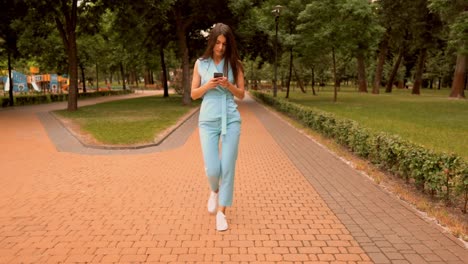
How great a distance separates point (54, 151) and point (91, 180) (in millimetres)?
3386

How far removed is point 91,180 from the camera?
667cm

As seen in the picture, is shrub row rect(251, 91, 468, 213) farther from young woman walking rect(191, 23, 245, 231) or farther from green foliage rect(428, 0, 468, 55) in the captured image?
Result: green foliage rect(428, 0, 468, 55)

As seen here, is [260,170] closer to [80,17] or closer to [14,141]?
[14,141]

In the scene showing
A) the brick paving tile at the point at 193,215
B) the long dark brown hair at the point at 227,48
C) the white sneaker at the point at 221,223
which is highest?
the long dark brown hair at the point at 227,48

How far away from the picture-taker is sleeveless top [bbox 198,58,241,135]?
4.12m

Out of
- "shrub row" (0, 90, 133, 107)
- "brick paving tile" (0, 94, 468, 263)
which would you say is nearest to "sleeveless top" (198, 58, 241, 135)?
"brick paving tile" (0, 94, 468, 263)

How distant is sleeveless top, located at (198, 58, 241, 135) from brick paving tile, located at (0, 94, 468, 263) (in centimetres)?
130

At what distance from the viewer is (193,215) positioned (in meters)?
4.87

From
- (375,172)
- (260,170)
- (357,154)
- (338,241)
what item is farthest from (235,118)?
(357,154)

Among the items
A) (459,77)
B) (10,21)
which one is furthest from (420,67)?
(10,21)

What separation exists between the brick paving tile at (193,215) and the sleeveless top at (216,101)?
1.30 metres

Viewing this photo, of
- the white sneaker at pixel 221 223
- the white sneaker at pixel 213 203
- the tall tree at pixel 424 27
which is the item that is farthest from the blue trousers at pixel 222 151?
the tall tree at pixel 424 27

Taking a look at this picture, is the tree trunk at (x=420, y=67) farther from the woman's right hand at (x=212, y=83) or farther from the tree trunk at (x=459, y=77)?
the woman's right hand at (x=212, y=83)

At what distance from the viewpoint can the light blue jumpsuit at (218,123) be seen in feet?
13.5
